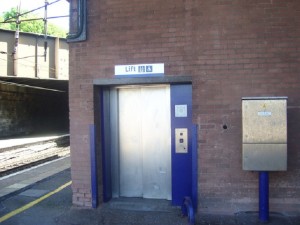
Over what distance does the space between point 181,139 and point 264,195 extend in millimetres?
1603

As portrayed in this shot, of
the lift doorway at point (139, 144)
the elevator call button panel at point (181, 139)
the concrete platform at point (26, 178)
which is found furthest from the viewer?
the concrete platform at point (26, 178)

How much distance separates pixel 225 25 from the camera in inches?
214

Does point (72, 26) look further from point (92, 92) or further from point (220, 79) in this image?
point (220, 79)

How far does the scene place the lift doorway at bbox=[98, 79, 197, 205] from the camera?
19.9ft

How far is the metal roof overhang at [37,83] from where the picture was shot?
19247 millimetres

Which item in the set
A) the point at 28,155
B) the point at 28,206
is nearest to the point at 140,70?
the point at 28,206

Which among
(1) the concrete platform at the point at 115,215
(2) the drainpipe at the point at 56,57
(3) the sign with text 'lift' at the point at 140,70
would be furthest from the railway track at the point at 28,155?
(3) the sign with text 'lift' at the point at 140,70

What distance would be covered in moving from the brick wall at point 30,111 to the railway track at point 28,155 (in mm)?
3780

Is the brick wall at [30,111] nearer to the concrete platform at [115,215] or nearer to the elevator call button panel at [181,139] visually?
the concrete platform at [115,215]

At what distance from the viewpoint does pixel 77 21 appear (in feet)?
19.2

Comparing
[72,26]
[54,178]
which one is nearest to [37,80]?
[54,178]

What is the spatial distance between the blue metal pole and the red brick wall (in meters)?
0.31

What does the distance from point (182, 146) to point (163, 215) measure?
1200 millimetres

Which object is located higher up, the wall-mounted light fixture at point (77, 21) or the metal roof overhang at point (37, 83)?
the metal roof overhang at point (37, 83)
